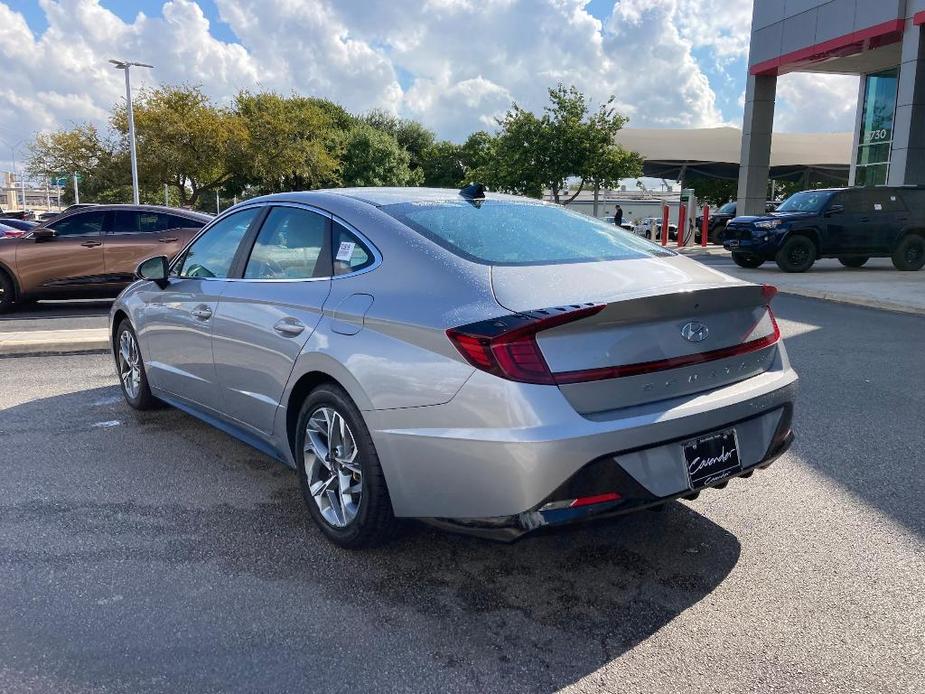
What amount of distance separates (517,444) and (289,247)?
1896 millimetres

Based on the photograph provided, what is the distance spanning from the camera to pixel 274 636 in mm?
2807

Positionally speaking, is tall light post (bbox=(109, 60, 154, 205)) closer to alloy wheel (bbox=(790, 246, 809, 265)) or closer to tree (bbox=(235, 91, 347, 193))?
tree (bbox=(235, 91, 347, 193))

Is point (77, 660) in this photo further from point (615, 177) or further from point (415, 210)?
point (615, 177)

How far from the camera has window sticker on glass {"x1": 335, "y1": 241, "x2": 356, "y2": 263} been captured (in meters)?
3.57

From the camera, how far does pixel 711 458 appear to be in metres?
3.05

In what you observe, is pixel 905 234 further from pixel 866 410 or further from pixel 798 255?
pixel 866 410

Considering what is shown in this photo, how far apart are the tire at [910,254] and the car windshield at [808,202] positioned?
85.5 inches

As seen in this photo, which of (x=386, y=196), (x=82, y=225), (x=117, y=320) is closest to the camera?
(x=386, y=196)

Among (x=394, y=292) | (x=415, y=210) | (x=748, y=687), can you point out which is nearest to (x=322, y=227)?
(x=415, y=210)

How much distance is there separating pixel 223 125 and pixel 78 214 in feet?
90.1

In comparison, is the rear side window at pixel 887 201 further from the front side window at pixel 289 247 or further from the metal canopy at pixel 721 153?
the metal canopy at pixel 721 153

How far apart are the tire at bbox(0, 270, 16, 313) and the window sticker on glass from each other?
976 cm

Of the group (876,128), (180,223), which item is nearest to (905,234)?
(876,128)

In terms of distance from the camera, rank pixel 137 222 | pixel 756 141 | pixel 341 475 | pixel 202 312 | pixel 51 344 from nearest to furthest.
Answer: pixel 341 475, pixel 202 312, pixel 51 344, pixel 137 222, pixel 756 141
